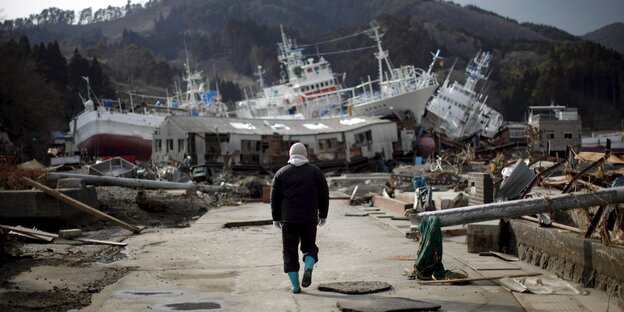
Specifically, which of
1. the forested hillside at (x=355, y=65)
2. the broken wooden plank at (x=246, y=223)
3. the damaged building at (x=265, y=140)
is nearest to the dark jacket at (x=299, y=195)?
the broken wooden plank at (x=246, y=223)

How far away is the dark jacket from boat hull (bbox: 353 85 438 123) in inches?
1970

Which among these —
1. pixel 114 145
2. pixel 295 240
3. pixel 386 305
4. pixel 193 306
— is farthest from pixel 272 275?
pixel 114 145

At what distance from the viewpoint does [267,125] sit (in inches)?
1805

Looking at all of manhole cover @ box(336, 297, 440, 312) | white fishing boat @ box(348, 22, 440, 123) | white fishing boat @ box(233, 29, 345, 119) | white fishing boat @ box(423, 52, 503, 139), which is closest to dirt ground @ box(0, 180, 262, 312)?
manhole cover @ box(336, 297, 440, 312)

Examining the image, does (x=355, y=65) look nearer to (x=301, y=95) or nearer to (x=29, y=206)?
(x=301, y=95)

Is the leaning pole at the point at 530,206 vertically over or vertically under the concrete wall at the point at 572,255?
over

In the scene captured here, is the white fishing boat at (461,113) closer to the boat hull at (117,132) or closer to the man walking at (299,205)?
the boat hull at (117,132)

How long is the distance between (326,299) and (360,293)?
34 centimetres

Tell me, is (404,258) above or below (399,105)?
below

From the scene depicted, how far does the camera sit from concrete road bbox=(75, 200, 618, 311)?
629cm

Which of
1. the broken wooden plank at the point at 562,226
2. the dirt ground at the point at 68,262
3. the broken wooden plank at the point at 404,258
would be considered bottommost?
the broken wooden plank at the point at 404,258

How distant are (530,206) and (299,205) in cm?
252

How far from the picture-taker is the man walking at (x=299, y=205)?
286 inches

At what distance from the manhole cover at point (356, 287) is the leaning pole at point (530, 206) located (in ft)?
4.58
